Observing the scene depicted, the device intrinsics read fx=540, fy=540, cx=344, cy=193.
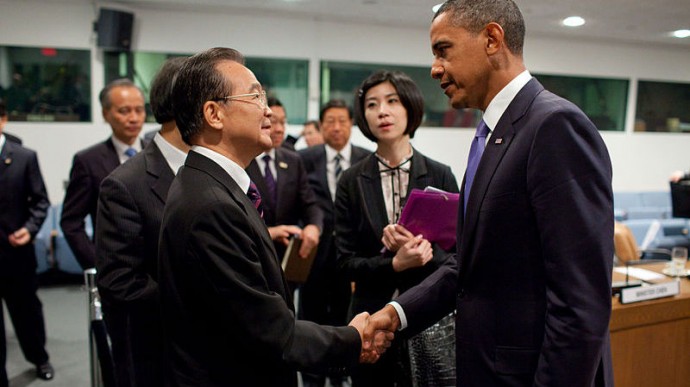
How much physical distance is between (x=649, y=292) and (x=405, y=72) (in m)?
6.15

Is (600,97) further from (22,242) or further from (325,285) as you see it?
(22,242)

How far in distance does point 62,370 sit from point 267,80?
480 centimetres

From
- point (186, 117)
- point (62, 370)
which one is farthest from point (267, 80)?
point (186, 117)

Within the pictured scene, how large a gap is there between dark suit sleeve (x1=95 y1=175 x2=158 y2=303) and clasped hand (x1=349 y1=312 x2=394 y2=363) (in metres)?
0.64

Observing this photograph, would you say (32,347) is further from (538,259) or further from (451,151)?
(451,151)

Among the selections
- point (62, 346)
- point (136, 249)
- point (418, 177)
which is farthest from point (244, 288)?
point (62, 346)

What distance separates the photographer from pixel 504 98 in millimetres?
1235

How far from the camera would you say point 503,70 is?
1.24 metres

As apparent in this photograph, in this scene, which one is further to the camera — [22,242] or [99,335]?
[22,242]

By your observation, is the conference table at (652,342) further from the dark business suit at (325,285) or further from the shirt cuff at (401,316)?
the dark business suit at (325,285)

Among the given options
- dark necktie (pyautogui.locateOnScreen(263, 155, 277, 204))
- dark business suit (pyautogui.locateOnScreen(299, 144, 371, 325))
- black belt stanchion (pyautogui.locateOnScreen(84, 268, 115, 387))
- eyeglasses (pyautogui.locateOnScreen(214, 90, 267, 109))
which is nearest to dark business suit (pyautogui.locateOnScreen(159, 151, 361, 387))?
eyeglasses (pyautogui.locateOnScreen(214, 90, 267, 109))

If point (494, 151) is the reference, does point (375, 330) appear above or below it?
below

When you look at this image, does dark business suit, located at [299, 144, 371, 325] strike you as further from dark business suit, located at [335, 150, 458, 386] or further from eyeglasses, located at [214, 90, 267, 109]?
eyeglasses, located at [214, 90, 267, 109]

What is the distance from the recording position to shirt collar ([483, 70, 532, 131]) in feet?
4.02
